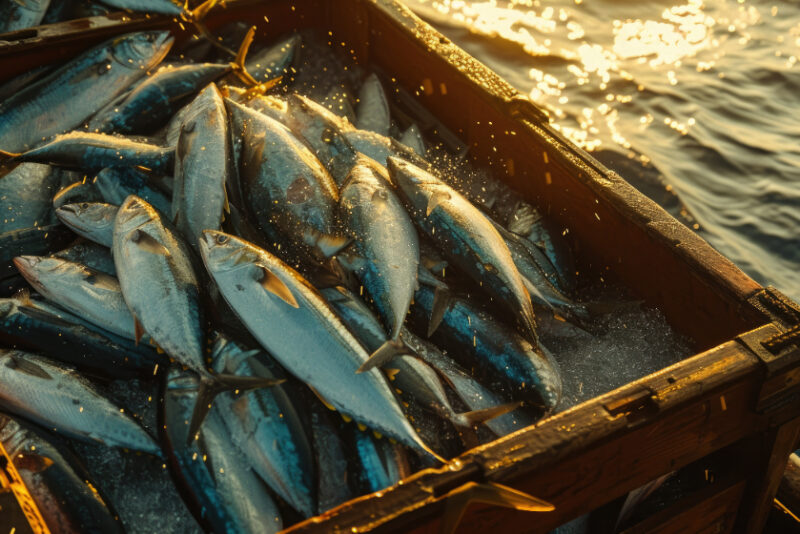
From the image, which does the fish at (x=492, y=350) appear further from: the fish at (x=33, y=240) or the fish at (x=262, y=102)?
the fish at (x=33, y=240)

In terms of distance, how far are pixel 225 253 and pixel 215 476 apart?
79 centimetres

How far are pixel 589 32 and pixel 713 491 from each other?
696 centimetres

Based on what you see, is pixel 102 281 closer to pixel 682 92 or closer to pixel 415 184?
pixel 415 184

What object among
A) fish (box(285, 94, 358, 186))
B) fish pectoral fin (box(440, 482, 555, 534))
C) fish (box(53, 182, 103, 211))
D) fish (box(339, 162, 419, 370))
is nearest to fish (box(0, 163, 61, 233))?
fish (box(53, 182, 103, 211))

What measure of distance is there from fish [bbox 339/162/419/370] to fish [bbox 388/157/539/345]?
84 millimetres

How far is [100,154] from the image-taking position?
2840mm

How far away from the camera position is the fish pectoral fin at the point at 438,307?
7.52ft

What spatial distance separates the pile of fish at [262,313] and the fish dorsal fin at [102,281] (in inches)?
0.6

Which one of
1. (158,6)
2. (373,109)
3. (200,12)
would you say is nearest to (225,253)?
(373,109)

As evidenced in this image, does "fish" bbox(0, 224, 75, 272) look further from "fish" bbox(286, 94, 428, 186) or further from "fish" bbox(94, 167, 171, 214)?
"fish" bbox(286, 94, 428, 186)

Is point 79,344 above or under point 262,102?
under

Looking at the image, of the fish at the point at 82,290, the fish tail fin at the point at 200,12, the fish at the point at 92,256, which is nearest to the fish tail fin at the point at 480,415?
the fish at the point at 82,290

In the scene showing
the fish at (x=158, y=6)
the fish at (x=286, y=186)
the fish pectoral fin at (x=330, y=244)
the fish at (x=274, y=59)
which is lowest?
the fish pectoral fin at (x=330, y=244)

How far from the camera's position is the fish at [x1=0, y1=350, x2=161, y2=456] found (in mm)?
2109
